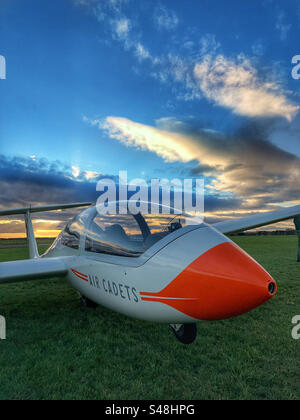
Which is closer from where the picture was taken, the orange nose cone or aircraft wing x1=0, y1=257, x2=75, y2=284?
the orange nose cone

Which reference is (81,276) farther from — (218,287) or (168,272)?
(218,287)

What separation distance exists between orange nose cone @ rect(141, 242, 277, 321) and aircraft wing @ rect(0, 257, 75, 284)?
113 inches

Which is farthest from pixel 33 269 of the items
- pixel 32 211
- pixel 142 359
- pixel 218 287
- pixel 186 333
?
pixel 32 211

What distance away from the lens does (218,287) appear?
105 inches

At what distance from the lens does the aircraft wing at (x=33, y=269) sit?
4.80 metres

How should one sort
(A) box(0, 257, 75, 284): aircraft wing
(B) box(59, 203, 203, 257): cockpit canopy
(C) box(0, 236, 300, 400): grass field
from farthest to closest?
(A) box(0, 257, 75, 284): aircraft wing, (B) box(59, 203, 203, 257): cockpit canopy, (C) box(0, 236, 300, 400): grass field

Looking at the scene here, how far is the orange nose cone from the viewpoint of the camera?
264 cm

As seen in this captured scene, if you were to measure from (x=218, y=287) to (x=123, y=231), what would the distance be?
189 cm

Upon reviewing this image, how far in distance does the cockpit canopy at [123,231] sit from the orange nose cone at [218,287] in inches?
28.8

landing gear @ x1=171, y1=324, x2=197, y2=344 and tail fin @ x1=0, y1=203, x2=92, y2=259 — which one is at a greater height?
tail fin @ x1=0, y1=203, x2=92, y2=259

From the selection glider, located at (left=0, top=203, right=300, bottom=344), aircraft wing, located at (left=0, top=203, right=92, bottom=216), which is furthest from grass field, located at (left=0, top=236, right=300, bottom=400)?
aircraft wing, located at (left=0, top=203, right=92, bottom=216)
